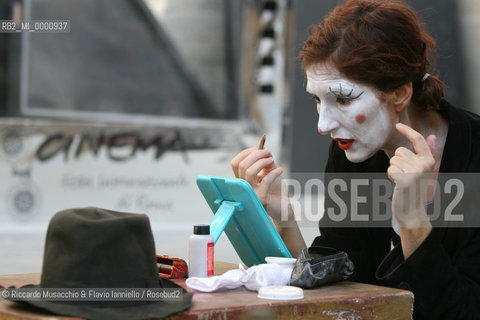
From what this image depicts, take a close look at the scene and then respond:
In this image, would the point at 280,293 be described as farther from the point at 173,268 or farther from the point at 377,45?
the point at 377,45

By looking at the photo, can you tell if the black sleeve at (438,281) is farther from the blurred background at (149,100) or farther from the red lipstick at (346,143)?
the blurred background at (149,100)

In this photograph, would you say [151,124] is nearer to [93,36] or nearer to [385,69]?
[93,36]

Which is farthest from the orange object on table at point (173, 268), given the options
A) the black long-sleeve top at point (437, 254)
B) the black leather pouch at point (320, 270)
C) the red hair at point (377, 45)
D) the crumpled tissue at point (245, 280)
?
the red hair at point (377, 45)

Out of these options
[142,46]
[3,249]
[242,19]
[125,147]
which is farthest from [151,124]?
[3,249]

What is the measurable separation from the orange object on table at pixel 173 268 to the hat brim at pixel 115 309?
0.36 m

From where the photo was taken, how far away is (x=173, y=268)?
5.36 feet

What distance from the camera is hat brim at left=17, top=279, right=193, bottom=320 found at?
117 cm

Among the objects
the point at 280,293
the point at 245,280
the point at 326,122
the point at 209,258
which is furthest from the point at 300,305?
the point at 326,122

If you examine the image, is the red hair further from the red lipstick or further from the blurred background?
the blurred background

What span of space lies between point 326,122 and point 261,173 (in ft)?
0.95

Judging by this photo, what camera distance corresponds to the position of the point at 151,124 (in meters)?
6.78

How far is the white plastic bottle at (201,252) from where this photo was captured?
162 cm

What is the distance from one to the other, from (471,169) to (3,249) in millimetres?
4662

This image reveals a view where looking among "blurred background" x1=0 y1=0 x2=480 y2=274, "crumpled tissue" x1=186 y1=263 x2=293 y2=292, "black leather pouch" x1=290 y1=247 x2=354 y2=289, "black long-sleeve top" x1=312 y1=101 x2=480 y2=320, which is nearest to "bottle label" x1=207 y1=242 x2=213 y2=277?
"crumpled tissue" x1=186 y1=263 x2=293 y2=292
